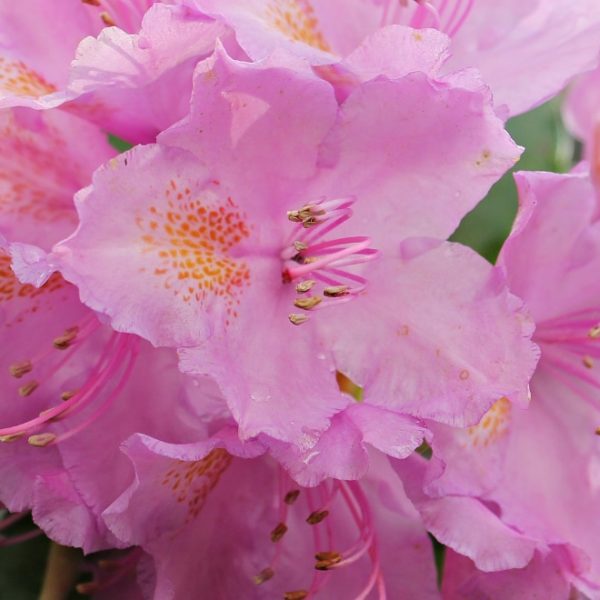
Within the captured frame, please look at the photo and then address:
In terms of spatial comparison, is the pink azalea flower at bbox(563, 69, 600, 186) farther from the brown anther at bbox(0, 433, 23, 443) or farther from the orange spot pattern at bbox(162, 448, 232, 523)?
the brown anther at bbox(0, 433, 23, 443)

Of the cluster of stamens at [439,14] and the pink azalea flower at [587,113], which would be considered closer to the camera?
the cluster of stamens at [439,14]

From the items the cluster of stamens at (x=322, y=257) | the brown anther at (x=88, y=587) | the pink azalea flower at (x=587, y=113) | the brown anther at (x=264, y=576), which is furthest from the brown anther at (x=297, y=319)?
the pink azalea flower at (x=587, y=113)

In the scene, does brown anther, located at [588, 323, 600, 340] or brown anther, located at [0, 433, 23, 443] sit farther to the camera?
brown anther, located at [588, 323, 600, 340]

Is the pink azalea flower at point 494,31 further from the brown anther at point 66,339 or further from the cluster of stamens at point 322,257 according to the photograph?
the brown anther at point 66,339

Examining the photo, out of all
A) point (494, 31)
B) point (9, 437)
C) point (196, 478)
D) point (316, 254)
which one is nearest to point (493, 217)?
point (494, 31)

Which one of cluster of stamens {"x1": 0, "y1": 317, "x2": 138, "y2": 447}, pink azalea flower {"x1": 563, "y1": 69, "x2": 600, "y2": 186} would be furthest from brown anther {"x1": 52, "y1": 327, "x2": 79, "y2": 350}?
pink azalea flower {"x1": 563, "y1": 69, "x2": 600, "y2": 186}

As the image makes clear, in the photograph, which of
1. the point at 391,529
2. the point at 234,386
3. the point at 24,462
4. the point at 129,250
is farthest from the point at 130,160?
the point at 391,529

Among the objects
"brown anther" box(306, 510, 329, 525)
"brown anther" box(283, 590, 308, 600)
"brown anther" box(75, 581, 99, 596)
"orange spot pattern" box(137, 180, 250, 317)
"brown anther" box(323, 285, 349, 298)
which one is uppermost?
"orange spot pattern" box(137, 180, 250, 317)

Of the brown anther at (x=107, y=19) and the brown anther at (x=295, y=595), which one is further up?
the brown anther at (x=107, y=19)
